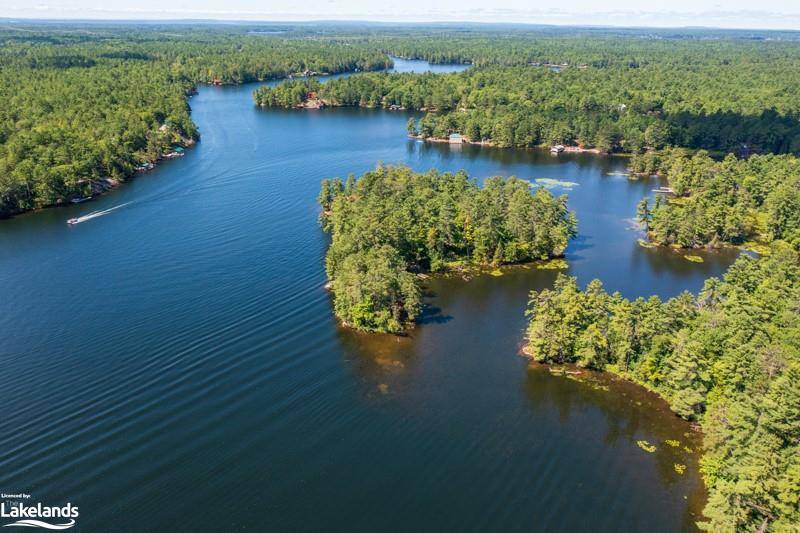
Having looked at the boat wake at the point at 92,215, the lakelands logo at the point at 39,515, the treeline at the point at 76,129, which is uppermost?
the treeline at the point at 76,129

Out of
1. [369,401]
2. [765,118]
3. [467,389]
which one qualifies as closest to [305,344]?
[369,401]

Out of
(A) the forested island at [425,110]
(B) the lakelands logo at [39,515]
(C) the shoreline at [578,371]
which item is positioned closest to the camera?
(B) the lakelands logo at [39,515]

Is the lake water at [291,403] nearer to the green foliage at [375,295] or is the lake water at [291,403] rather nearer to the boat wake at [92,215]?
the green foliage at [375,295]

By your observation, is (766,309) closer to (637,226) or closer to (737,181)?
(637,226)

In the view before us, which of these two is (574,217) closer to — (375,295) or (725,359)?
(375,295)

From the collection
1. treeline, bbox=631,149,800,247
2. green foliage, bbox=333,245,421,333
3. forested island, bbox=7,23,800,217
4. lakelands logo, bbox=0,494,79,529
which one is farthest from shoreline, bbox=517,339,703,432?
forested island, bbox=7,23,800,217

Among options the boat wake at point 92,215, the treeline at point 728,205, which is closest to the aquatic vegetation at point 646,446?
the treeline at point 728,205
